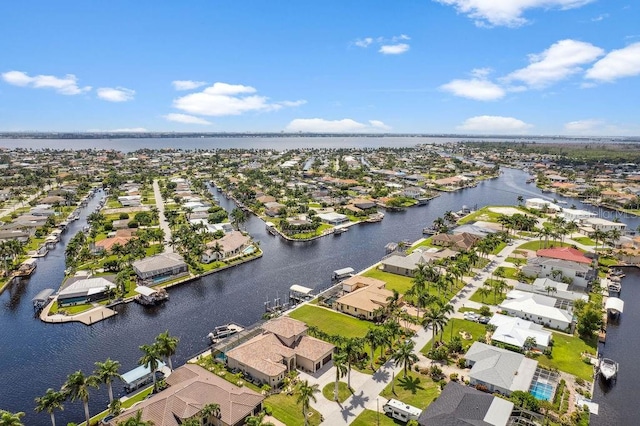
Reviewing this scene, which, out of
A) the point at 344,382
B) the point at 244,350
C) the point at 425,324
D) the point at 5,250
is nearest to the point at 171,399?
the point at 244,350

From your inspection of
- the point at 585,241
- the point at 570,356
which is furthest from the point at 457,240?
the point at 570,356

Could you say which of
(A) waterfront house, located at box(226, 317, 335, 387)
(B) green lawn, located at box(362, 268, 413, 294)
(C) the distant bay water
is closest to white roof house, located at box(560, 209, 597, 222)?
(C) the distant bay water

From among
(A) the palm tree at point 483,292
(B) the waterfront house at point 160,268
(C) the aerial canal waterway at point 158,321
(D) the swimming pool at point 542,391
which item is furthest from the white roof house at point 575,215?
(B) the waterfront house at point 160,268

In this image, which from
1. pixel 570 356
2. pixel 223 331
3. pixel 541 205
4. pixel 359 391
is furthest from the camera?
pixel 541 205

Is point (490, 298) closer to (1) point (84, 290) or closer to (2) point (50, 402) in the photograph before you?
(2) point (50, 402)

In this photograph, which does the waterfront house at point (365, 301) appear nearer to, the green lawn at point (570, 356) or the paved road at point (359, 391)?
the paved road at point (359, 391)

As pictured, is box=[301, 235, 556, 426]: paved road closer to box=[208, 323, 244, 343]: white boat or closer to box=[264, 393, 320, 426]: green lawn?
box=[264, 393, 320, 426]: green lawn
